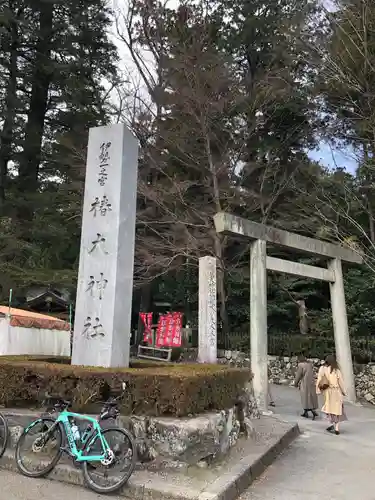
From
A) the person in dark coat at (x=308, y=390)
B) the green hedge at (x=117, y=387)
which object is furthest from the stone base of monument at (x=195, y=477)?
the person in dark coat at (x=308, y=390)

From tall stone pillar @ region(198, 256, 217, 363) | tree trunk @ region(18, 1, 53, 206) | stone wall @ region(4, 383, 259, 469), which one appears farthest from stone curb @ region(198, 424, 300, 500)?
tree trunk @ region(18, 1, 53, 206)

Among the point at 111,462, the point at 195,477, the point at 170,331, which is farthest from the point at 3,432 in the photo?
the point at 170,331

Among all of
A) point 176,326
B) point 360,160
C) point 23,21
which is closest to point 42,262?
point 176,326

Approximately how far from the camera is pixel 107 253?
20.5ft

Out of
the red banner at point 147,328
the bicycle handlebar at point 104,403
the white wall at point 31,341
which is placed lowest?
the bicycle handlebar at point 104,403

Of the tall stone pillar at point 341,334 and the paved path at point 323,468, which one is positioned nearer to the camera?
the paved path at point 323,468

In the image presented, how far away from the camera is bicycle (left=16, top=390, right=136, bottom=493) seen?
4238mm

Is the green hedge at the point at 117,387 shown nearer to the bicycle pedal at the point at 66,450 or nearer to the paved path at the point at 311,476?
the bicycle pedal at the point at 66,450

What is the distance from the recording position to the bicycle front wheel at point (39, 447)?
4.59 m

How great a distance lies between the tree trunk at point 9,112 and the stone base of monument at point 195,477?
16430 millimetres

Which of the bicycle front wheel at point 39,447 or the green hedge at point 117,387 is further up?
the green hedge at point 117,387

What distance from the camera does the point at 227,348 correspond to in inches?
710

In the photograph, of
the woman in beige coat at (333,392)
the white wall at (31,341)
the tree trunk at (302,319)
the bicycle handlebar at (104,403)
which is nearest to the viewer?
the bicycle handlebar at (104,403)

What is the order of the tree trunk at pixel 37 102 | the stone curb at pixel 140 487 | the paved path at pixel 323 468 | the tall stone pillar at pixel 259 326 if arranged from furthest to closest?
1. the tree trunk at pixel 37 102
2. the tall stone pillar at pixel 259 326
3. the paved path at pixel 323 468
4. the stone curb at pixel 140 487
